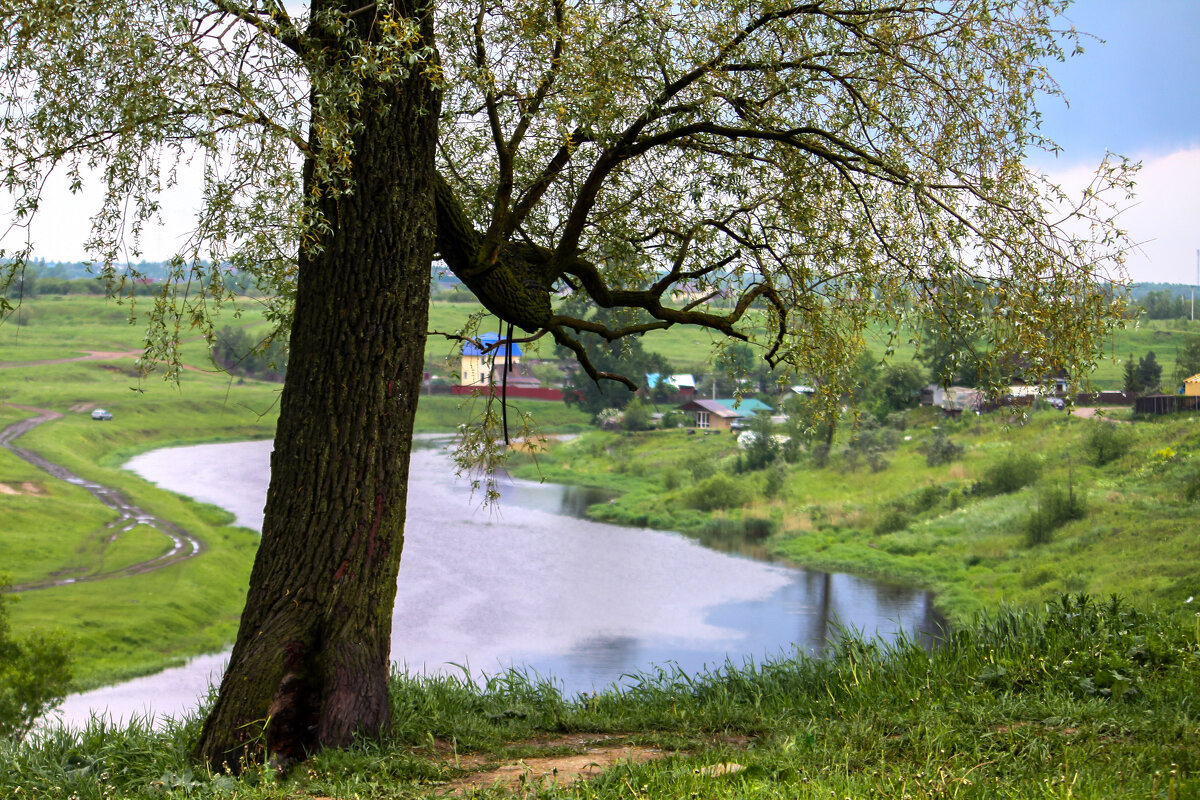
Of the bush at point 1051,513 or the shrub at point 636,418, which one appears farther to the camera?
the shrub at point 636,418

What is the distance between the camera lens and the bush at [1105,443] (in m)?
39.9

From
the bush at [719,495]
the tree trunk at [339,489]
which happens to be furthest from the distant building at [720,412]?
the tree trunk at [339,489]

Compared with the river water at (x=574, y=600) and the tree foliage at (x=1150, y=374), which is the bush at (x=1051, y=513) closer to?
the river water at (x=574, y=600)

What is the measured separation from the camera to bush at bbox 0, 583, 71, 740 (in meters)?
16.5

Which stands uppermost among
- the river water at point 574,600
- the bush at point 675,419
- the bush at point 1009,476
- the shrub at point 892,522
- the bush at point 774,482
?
the bush at point 675,419

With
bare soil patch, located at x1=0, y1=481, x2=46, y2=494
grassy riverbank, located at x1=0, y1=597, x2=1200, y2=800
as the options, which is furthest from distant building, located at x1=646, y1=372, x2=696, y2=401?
grassy riverbank, located at x1=0, y1=597, x2=1200, y2=800

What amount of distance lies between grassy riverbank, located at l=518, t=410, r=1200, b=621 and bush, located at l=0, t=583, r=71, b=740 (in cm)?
2640

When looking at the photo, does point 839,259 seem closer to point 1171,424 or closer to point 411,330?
point 411,330

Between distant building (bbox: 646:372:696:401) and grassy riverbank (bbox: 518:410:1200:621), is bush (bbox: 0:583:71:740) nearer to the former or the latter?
grassy riverbank (bbox: 518:410:1200:621)

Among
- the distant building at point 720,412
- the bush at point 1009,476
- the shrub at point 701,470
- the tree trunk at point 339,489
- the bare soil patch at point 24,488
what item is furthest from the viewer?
the distant building at point 720,412

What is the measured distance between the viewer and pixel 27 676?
1662 centimetres

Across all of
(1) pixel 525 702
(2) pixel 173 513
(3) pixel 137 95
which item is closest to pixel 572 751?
(1) pixel 525 702

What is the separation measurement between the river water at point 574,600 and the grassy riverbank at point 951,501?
259 centimetres

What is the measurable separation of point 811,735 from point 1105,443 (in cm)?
4202
